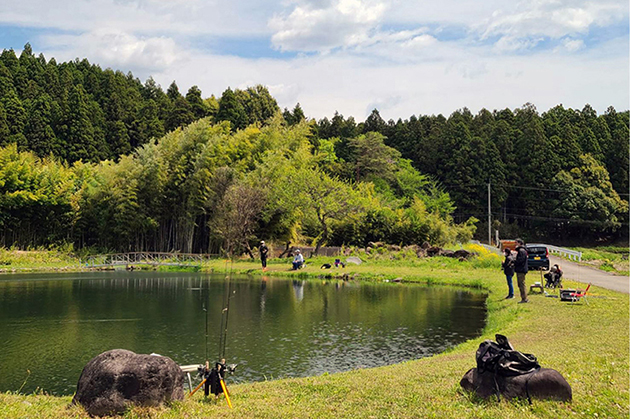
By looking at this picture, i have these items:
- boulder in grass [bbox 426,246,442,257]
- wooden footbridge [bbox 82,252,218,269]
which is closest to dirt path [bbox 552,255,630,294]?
boulder in grass [bbox 426,246,442,257]

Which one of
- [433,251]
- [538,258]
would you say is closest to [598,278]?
[538,258]

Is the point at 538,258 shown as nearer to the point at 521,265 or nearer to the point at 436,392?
the point at 521,265

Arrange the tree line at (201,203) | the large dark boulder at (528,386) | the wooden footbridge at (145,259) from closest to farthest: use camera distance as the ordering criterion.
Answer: the large dark boulder at (528,386) → the wooden footbridge at (145,259) → the tree line at (201,203)

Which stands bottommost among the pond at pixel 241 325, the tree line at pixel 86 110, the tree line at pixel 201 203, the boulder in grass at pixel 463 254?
the pond at pixel 241 325

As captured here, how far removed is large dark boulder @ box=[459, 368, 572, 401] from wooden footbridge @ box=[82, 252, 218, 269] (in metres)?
28.7

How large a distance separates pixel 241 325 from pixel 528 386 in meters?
9.63

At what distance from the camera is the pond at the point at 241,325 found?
10.5m

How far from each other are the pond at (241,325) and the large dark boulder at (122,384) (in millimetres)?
1563

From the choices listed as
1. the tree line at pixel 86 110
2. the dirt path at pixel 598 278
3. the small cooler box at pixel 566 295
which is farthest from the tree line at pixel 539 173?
the small cooler box at pixel 566 295

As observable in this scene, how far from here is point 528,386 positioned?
20.2ft

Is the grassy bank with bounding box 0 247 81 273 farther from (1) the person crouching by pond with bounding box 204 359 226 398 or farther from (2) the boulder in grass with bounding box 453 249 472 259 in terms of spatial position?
(1) the person crouching by pond with bounding box 204 359 226 398

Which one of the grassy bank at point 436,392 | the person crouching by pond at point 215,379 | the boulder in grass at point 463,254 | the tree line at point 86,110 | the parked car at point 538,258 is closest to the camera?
the grassy bank at point 436,392

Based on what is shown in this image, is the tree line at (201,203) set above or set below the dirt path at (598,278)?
above

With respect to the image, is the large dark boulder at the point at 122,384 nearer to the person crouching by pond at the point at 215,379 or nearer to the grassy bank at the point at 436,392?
the grassy bank at the point at 436,392
